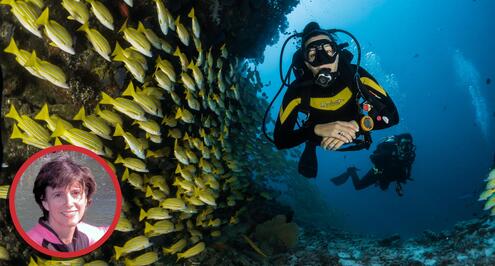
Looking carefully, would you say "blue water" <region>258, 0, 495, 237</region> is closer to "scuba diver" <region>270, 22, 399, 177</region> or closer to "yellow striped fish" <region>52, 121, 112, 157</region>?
"scuba diver" <region>270, 22, 399, 177</region>

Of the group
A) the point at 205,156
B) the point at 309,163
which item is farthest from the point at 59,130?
the point at 309,163

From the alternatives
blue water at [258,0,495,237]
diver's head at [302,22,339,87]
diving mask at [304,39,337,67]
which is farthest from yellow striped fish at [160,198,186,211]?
blue water at [258,0,495,237]

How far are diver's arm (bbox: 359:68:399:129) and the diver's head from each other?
61 centimetres

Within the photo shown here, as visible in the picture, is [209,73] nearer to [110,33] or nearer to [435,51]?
[110,33]

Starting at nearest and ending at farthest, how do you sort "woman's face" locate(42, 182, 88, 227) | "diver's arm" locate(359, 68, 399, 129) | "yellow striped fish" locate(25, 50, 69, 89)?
1. "woman's face" locate(42, 182, 88, 227)
2. "yellow striped fish" locate(25, 50, 69, 89)
3. "diver's arm" locate(359, 68, 399, 129)

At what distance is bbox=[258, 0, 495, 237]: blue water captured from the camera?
59.4 meters

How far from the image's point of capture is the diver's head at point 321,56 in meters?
4.48

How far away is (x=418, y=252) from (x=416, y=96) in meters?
103

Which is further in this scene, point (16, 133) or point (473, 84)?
point (473, 84)

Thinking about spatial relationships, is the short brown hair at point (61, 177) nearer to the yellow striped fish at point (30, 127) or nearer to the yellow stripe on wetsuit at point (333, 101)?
the yellow striped fish at point (30, 127)

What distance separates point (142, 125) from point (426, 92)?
10699 centimetres

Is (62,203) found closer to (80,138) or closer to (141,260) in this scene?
(80,138)

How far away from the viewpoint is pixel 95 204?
2721 millimetres

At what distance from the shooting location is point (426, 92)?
95.3m
